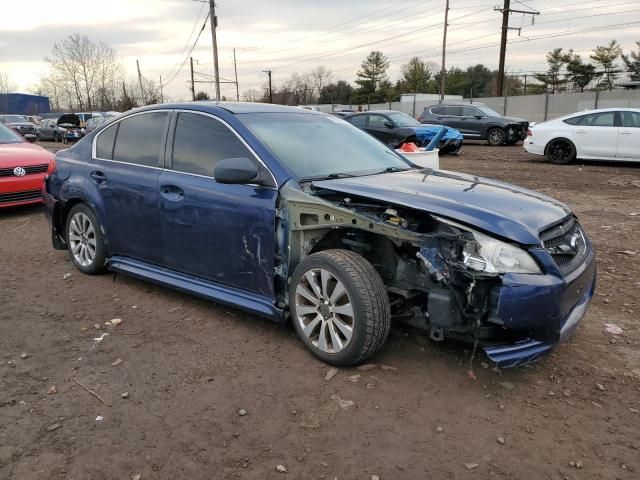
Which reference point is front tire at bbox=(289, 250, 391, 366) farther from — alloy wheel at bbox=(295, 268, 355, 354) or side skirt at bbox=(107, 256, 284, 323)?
side skirt at bbox=(107, 256, 284, 323)

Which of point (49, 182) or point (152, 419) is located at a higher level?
point (49, 182)

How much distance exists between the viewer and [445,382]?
3309 millimetres

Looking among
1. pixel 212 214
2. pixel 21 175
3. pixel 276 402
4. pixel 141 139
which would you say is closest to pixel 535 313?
pixel 276 402

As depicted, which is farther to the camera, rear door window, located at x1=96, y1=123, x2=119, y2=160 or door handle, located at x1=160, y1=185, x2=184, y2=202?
rear door window, located at x1=96, y1=123, x2=119, y2=160

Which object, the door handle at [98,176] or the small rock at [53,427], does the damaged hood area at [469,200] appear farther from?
the door handle at [98,176]

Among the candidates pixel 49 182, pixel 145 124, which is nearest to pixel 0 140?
pixel 49 182

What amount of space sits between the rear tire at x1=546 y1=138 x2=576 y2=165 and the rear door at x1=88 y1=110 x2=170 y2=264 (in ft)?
40.3

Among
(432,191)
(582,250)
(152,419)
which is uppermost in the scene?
(432,191)

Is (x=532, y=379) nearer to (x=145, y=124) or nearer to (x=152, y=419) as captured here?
(x=152, y=419)

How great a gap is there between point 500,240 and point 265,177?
160cm

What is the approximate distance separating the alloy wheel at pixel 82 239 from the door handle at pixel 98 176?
1.34 ft

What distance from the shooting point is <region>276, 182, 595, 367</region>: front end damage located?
295 centimetres

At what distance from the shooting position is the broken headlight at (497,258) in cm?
299

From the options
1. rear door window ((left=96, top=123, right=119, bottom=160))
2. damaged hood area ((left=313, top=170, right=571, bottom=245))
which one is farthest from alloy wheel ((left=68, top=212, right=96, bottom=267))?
damaged hood area ((left=313, top=170, right=571, bottom=245))
